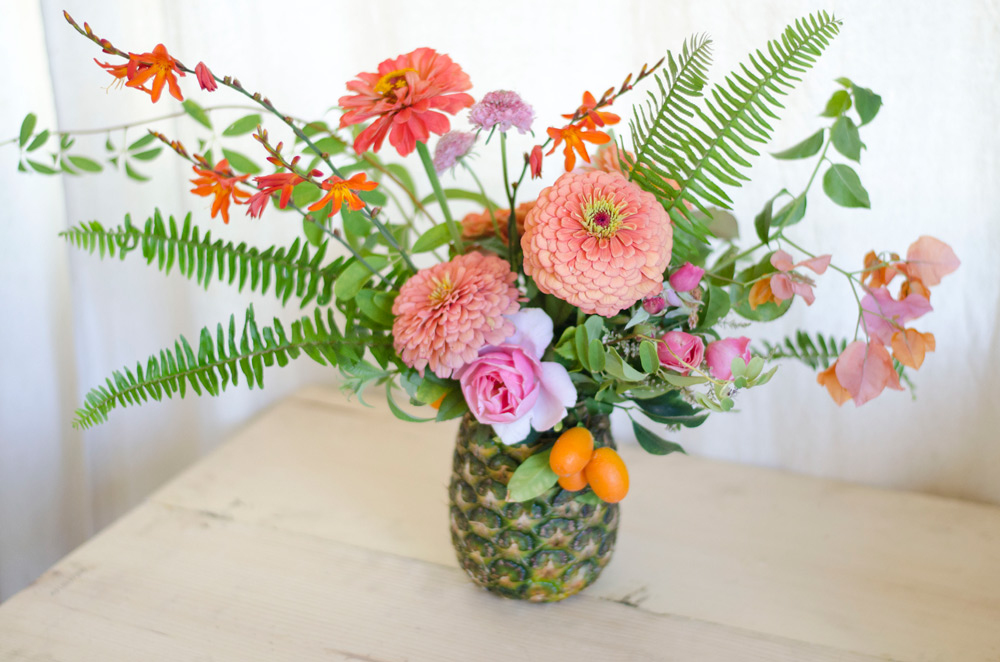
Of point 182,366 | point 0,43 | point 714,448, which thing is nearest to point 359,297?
point 182,366

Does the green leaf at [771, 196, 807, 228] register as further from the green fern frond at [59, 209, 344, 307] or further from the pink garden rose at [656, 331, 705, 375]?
the green fern frond at [59, 209, 344, 307]

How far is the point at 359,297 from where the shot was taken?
60cm

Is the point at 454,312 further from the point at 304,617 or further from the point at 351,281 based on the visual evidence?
the point at 304,617

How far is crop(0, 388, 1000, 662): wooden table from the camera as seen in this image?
2.20 feet

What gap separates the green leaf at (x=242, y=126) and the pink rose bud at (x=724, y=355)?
0.46 metres

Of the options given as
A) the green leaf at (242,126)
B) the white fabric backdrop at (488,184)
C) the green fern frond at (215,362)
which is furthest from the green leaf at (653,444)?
the green leaf at (242,126)

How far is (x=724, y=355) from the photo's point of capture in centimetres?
55

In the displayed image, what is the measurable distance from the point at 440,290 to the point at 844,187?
34 cm

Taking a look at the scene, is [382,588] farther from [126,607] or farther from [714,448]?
[714,448]

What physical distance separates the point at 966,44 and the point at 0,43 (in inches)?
43.4

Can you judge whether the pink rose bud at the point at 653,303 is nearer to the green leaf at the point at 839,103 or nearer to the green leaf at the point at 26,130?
the green leaf at the point at 839,103

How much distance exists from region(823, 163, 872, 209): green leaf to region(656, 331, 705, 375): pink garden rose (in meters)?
0.18

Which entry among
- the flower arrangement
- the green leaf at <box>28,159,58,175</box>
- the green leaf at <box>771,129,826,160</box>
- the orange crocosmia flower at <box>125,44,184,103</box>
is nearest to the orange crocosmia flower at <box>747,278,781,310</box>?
the flower arrangement

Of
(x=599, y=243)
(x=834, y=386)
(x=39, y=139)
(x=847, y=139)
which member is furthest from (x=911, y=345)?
(x=39, y=139)
